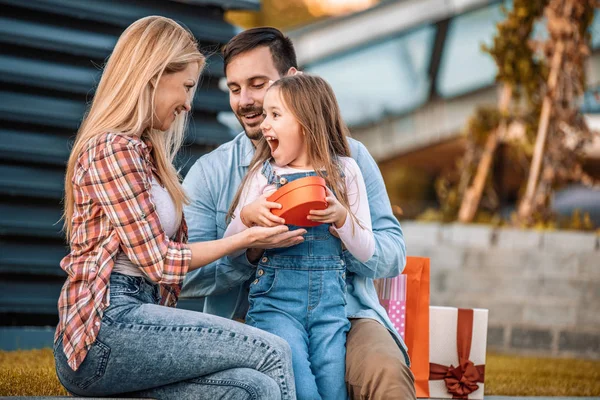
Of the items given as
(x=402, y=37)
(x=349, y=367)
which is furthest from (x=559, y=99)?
(x=349, y=367)

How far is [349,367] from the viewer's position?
2916mm

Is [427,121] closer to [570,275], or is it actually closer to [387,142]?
[387,142]

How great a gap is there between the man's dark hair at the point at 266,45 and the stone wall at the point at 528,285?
3800 mm

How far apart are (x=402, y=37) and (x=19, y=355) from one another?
8972 millimetres

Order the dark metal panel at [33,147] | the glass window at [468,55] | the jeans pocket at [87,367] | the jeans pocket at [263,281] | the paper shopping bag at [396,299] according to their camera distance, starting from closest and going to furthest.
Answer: the jeans pocket at [87,367], the jeans pocket at [263,281], the paper shopping bag at [396,299], the dark metal panel at [33,147], the glass window at [468,55]

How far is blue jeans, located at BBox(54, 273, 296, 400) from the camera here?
249cm

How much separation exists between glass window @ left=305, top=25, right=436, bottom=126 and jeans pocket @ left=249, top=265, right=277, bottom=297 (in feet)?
30.0

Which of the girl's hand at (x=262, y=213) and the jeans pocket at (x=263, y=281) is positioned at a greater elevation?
the girl's hand at (x=262, y=213)

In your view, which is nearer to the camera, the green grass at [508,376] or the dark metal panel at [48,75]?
the green grass at [508,376]

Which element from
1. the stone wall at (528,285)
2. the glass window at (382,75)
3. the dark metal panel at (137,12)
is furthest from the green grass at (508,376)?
the glass window at (382,75)

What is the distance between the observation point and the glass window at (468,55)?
12070mm

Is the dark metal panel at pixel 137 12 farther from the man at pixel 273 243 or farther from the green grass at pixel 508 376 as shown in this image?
the green grass at pixel 508 376

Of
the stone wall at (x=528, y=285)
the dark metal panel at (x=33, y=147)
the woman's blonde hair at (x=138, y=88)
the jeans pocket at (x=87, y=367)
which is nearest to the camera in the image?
the jeans pocket at (x=87, y=367)

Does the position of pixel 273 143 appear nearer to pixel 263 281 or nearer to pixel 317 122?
pixel 317 122
